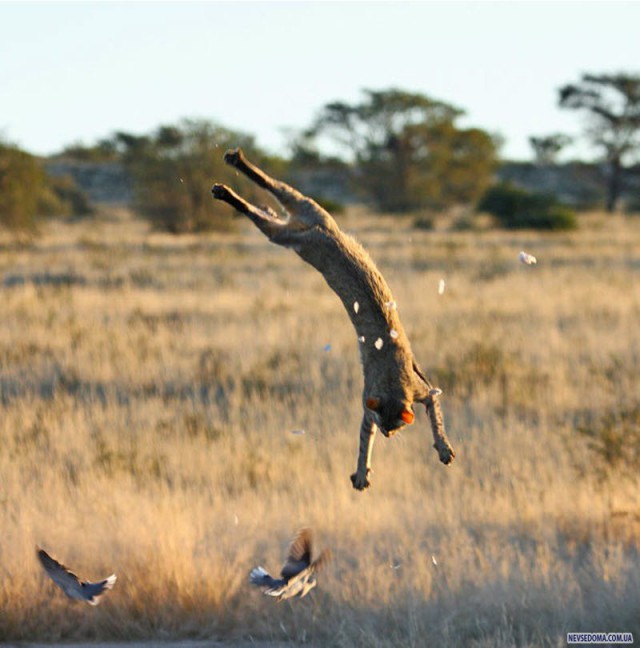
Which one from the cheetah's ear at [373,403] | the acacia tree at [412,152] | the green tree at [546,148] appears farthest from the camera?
the green tree at [546,148]

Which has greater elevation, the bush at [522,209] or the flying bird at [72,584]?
the bush at [522,209]

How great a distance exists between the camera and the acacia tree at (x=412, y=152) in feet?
170

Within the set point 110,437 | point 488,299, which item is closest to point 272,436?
point 110,437

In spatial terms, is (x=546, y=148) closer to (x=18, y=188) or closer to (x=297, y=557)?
(x=18, y=188)

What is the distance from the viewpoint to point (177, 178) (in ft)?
110

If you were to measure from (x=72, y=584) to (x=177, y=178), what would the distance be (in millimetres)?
31183

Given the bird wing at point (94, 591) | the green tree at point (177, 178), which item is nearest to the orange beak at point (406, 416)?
the bird wing at point (94, 591)

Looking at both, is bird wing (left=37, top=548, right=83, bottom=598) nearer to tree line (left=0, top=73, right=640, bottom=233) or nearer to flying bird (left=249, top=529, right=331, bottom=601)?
flying bird (left=249, top=529, right=331, bottom=601)

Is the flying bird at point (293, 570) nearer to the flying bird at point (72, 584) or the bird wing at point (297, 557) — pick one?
the bird wing at point (297, 557)

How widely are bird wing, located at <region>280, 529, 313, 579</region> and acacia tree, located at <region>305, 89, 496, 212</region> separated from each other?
4921cm

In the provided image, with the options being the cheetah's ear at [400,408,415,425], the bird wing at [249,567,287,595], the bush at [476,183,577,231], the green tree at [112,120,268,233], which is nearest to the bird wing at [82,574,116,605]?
the bird wing at [249,567,287,595]

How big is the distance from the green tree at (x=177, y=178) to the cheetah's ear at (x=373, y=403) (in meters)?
31.9

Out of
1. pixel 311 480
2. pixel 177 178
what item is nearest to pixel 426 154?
pixel 177 178

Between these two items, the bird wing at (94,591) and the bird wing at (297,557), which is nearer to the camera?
the bird wing at (297,557)
